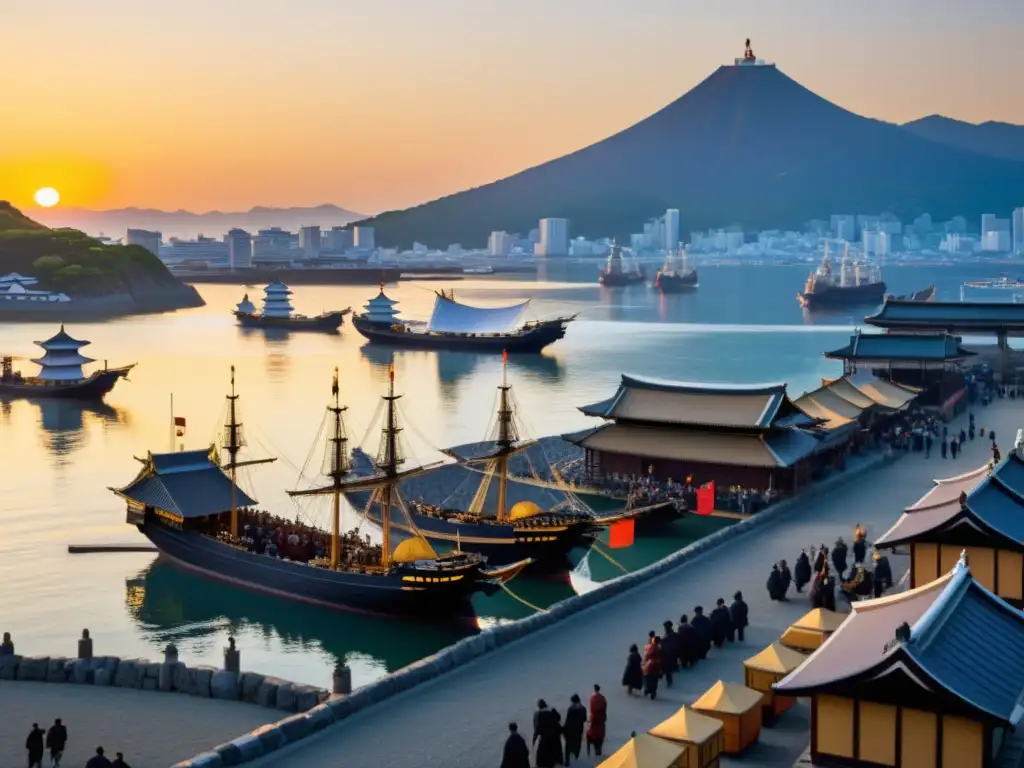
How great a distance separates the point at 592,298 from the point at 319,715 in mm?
138091

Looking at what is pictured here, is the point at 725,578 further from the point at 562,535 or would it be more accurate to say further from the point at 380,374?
the point at 380,374

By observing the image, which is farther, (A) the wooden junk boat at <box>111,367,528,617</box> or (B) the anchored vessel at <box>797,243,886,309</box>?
(B) the anchored vessel at <box>797,243,886,309</box>

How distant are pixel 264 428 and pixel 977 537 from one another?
A: 32.2 meters

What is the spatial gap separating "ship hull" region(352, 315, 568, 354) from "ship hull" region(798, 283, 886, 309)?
4792 centimetres

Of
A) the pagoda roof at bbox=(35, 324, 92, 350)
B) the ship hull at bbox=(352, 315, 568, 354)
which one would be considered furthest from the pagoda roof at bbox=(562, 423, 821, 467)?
the ship hull at bbox=(352, 315, 568, 354)

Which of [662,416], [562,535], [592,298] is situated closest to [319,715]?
[562,535]

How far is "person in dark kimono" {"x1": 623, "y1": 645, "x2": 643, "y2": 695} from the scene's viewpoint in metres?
13.7

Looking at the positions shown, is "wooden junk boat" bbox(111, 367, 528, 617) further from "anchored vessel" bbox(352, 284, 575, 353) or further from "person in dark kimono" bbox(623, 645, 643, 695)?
"anchored vessel" bbox(352, 284, 575, 353)

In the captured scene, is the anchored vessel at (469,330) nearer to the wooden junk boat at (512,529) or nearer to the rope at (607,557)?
the rope at (607,557)

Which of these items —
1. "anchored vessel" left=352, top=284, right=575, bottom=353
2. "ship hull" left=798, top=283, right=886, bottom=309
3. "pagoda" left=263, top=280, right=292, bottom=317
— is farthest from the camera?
"ship hull" left=798, top=283, right=886, bottom=309

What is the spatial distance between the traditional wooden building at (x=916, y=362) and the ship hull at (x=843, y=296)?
270ft

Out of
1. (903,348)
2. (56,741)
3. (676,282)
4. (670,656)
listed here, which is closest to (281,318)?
(903,348)

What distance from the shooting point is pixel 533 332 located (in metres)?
76.4

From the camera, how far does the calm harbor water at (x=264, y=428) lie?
68.1ft
